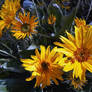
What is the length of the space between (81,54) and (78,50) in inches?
0.7

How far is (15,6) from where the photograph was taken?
2.20ft

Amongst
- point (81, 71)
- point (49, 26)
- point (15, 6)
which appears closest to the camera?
point (81, 71)

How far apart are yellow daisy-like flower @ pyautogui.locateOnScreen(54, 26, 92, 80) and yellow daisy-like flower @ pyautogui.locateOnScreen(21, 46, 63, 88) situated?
43 mm

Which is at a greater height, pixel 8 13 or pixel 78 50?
pixel 8 13

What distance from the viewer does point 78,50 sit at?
554mm

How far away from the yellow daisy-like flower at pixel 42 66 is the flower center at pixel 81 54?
0.06 meters

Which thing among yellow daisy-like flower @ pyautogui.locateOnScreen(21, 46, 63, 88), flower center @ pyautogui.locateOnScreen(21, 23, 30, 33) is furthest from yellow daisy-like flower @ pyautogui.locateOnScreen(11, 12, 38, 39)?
yellow daisy-like flower @ pyautogui.locateOnScreen(21, 46, 63, 88)

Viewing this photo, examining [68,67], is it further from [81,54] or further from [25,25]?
[25,25]

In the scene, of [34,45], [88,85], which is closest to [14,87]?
[34,45]

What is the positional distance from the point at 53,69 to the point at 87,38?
0.51ft

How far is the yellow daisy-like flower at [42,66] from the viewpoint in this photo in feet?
1.75

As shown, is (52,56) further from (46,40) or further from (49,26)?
(49,26)

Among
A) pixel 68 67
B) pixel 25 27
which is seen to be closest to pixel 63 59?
pixel 68 67

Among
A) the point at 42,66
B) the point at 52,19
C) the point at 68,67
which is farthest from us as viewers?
the point at 52,19
